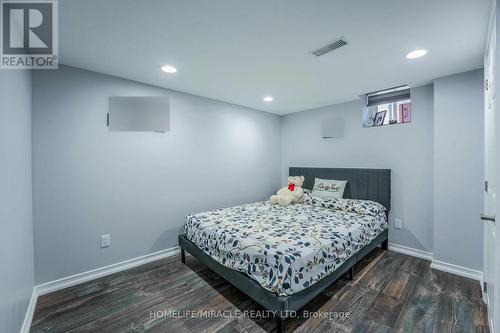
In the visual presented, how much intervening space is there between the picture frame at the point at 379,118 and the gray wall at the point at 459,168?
657mm

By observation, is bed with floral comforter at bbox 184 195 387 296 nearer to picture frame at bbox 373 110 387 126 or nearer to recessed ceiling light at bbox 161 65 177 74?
picture frame at bbox 373 110 387 126

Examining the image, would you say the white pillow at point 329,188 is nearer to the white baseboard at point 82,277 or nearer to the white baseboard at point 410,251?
the white baseboard at point 410,251

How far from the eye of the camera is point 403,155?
289cm

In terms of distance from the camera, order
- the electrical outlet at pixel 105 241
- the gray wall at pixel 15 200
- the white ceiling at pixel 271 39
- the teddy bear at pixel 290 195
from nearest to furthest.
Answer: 1. the gray wall at pixel 15 200
2. the white ceiling at pixel 271 39
3. the electrical outlet at pixel 105 241
4. the teddy bear at pixel 290 195

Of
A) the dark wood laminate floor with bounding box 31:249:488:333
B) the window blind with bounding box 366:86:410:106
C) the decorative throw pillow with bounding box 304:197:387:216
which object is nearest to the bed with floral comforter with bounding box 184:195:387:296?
the decorative throw pillow with bounding box 304:197:387:216

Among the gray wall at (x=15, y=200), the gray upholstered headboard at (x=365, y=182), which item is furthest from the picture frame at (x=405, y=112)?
the gray wall at (x=15, y=200)

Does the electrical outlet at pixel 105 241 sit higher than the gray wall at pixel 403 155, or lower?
lower

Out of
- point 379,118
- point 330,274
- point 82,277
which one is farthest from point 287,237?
point 379,118

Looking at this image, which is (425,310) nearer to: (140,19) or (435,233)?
(435,233)

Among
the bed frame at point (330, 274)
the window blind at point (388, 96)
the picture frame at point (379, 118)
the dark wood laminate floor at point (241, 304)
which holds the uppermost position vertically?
the window blind at point (388, 96)

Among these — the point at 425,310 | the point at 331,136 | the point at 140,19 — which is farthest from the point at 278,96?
the point at 425,310

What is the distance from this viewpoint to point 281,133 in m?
4.45

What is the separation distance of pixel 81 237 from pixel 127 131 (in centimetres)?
123

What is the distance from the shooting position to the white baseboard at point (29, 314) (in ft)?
5.04
